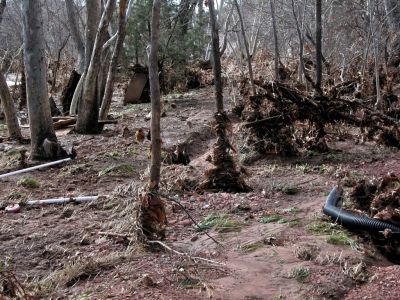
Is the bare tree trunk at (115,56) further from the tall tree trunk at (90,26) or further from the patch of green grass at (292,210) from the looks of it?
the patch of green grass at (292,210)

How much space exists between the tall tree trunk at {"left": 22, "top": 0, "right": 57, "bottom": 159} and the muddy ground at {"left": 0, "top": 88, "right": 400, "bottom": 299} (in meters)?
0.47

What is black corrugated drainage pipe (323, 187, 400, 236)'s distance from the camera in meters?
3.76

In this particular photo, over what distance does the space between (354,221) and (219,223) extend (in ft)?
3.32

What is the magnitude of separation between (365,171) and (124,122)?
5.18 metres

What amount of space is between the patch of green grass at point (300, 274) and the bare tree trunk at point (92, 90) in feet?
18.8

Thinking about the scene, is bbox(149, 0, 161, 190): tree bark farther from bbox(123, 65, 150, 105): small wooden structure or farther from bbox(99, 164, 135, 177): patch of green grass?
bbox(123, 65, 150, 105): small wooden structure

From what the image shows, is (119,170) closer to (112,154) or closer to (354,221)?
(112,154)

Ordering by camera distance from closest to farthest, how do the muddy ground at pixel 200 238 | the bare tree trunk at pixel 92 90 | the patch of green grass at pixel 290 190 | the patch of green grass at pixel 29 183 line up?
the muddy ground at pixel 200 238
the patch of green grass at pixel 290 190
the patch of green grass at pixel 29 183
the bare tree trunk at pixel 92 90

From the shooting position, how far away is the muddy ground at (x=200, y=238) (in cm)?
313

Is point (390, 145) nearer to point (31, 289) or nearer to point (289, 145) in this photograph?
point (289, 145)

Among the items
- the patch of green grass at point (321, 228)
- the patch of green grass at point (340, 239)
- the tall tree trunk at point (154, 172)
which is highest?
the tall tree trunk at point (154, 172)

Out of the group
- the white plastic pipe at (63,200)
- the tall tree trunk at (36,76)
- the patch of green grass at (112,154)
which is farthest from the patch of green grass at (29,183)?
the patch of green grass at (112,154)

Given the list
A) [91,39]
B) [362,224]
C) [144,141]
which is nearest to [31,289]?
[362,224]

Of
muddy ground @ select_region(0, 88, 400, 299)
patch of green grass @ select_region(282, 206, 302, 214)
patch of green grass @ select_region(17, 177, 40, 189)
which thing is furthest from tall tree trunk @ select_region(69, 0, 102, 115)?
patch of green grass @ select_region(282, 206, 302, 214)
